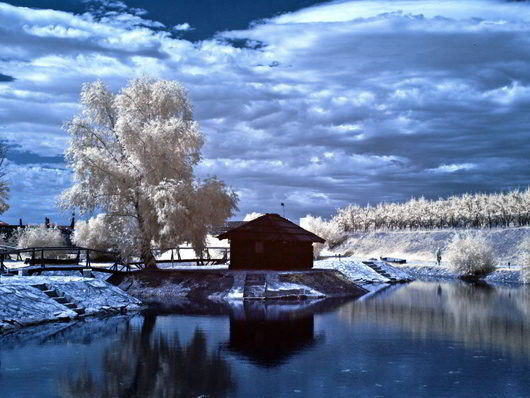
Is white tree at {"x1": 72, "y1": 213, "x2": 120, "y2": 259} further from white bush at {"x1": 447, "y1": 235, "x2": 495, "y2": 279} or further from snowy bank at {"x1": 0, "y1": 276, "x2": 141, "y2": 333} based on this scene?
white bush at {"x1": 447, "y1": 235, "x2": 495, "y2": 279}

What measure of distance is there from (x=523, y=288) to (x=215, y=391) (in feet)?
143

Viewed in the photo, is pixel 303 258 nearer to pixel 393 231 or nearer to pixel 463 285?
pixel 463 285

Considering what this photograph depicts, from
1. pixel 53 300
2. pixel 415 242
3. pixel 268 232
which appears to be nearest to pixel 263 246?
pixel 268 232

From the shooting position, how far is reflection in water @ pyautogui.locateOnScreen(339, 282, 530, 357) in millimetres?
24359

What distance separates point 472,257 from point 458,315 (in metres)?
33.1

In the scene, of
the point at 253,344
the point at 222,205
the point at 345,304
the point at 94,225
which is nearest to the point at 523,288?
the point at 345,304

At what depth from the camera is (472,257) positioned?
207 ft

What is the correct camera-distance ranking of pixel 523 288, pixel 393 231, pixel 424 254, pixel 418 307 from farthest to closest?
pixel 393 231, pixel 424 254, pixel 523 288, pixel 418 307

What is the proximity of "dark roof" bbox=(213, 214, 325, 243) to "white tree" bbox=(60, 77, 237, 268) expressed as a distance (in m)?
1.53

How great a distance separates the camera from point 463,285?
55625 millimetres

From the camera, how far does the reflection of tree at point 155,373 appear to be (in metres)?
15.0

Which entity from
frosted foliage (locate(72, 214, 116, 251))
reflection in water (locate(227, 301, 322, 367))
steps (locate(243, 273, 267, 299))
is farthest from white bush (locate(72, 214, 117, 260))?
reflection in water (locate(227, 301, 322, 367))

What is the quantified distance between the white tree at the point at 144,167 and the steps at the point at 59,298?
1180cm

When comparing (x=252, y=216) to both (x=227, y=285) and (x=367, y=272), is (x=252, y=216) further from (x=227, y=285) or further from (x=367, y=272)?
(x=227, y=285)
